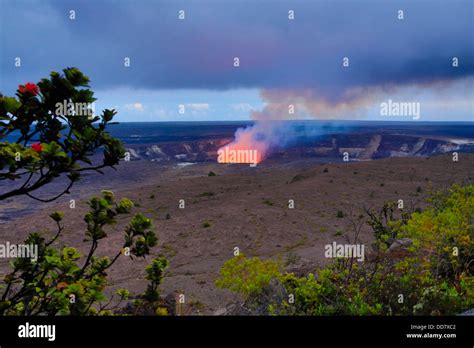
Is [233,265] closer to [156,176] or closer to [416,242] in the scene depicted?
[416,242]

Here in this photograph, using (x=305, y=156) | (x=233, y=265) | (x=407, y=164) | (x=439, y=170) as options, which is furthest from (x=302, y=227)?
(x=305, y=156)

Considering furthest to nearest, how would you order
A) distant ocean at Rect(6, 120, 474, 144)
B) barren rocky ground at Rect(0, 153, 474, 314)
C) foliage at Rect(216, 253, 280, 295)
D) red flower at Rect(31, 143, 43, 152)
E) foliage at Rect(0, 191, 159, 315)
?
1. distant ocean at Rect(6, 120, 474, 144)
2. barren rocky ground at Rect(0, 153, 474, 314)
3. foliage at Rect(216, 253, 280, 295)
4. foliage at Rect(0, 191, 159, 315)
5. red flower at Rect(31, 143, 43, 152)

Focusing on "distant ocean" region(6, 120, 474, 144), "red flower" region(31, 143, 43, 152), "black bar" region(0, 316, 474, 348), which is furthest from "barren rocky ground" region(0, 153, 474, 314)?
"distant ocean" region(6, 120, 474, 144)

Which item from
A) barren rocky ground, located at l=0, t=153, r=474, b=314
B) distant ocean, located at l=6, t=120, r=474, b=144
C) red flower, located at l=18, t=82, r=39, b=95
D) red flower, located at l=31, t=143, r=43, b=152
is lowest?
barren rocky ground, located at l=0, t=153, r=474, b=314

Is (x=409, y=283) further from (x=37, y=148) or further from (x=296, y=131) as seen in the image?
(x=296, y=131)

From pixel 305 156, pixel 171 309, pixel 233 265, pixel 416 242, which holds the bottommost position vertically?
pixel 171 309

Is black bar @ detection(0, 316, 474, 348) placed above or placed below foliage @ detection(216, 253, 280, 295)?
above

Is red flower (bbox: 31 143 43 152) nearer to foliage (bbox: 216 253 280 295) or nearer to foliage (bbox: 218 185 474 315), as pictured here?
foliage (bbox: 218 185 474 315)


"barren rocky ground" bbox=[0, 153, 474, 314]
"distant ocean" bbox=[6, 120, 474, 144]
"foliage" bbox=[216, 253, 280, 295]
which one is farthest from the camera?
"distant ocean" bbox=[6, 120, 474, 144]
